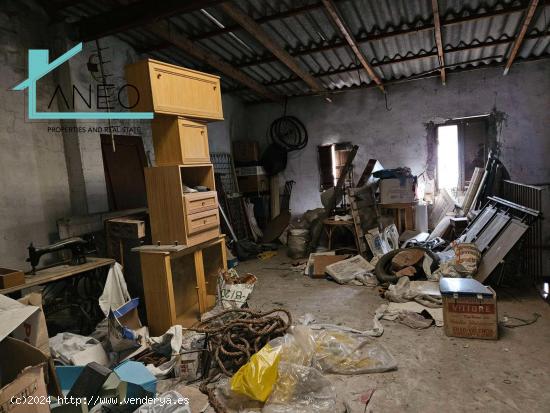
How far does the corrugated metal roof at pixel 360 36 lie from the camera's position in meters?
3.96

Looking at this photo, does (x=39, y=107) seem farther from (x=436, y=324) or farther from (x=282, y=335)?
(x=436, y=324)

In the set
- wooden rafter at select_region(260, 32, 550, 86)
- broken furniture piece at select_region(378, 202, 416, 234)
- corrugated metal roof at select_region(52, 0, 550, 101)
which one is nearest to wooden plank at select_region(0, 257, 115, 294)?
corrugated metal roof at select_region(52, 0, 550, 101)

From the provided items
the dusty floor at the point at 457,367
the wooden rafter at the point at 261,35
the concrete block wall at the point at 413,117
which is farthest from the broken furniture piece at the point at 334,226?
the wooden rafter at the point at 261,35

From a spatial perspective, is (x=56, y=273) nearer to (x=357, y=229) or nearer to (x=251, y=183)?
(x=357, y=229)

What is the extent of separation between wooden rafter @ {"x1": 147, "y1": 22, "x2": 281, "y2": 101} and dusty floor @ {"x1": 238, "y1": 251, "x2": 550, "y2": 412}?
3.56 metres

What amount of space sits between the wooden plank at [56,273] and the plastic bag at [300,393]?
6.34 feet

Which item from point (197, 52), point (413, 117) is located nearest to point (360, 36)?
point (197, 52)

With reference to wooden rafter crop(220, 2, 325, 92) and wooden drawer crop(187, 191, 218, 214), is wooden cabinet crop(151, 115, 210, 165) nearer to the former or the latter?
wooden drawer crop(187, 191, 218, 214)

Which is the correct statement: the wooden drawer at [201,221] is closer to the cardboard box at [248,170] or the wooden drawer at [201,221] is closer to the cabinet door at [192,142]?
the cabinet door at [192,142]

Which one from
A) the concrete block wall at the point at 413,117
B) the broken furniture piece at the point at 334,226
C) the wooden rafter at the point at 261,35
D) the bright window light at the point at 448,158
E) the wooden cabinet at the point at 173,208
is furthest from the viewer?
the bright window light at the point at 448,158

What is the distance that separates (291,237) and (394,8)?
364 centimetres

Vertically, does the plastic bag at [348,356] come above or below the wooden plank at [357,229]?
below

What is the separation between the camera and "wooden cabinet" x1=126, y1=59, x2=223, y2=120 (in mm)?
2898

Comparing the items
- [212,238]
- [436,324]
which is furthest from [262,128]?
[436,324]
